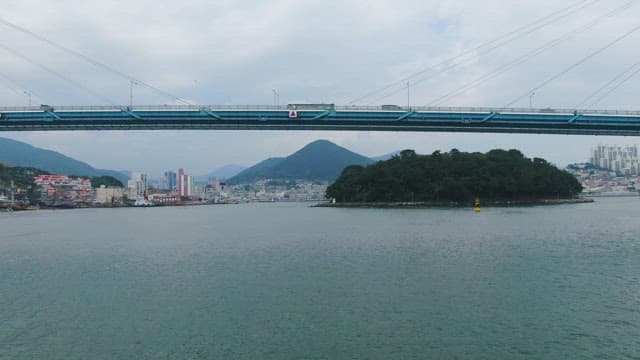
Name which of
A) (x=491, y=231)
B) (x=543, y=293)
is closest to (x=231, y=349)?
(x=543, y=293)

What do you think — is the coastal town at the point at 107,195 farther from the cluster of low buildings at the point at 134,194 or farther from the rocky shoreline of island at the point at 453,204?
the rocky shoreline of island at the point at 453,204

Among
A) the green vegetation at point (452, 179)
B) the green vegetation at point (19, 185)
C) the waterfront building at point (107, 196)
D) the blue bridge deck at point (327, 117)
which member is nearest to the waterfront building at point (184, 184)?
the waterfront building at point (107, 196)

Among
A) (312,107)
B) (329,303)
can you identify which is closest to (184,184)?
(312,107)

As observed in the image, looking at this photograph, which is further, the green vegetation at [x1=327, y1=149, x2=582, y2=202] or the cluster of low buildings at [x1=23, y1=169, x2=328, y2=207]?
the cluster of low buildings at [x1=23, y1=169, x2=328, y2=207]

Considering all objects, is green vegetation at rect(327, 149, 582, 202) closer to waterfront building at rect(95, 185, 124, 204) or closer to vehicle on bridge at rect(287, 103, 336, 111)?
vehicle on bridge at rect(287, 103, 336, 111)

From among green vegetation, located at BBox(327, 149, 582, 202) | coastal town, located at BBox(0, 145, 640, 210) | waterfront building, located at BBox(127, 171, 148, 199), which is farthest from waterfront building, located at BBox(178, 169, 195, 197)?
green vegetation, located at BBox(327, 149, 582, 202)
